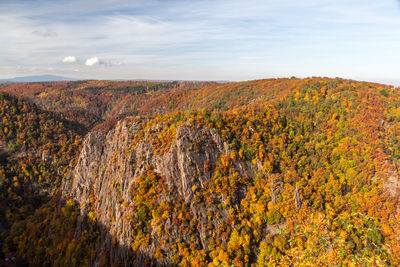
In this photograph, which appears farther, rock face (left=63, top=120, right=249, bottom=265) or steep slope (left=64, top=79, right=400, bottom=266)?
rock face (left=63, top=120, right=249, bottom=265)

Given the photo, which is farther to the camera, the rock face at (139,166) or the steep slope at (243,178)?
the rock face at (139,166)

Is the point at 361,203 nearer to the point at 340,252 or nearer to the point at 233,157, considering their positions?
the point at 233,157

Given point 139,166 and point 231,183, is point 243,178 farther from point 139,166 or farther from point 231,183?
point 139,166

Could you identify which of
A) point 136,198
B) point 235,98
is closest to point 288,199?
point 136,198

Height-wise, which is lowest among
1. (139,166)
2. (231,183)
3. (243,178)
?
(231,183)

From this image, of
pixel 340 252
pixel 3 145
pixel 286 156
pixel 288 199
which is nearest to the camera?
pixel 340 252

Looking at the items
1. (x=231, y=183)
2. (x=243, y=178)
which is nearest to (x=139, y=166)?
(x=231, y=183)

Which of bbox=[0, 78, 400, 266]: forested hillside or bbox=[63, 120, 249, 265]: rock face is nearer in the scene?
bbox=[0, 78, 400, 266]: forested hillside

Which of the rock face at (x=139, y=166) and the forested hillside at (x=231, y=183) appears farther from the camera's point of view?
the rock face at (x=139, y=166)
